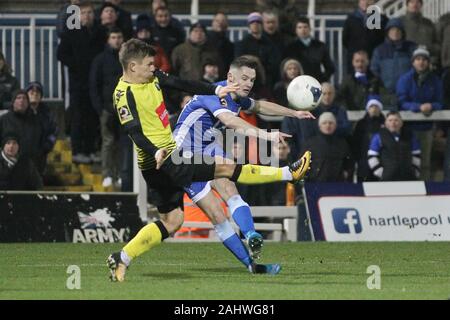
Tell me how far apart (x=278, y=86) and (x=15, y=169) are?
14.1 feet

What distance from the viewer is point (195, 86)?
1337 centimetres

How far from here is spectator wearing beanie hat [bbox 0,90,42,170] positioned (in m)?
21.8

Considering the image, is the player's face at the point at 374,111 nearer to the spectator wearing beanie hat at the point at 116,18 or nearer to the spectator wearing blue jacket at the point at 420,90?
the spectator wearing blue jacket at the point at 420,90

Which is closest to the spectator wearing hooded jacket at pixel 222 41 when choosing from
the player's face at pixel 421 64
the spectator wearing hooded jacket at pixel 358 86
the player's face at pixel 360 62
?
the spectator wearing hooded jacket at pixel 358 86

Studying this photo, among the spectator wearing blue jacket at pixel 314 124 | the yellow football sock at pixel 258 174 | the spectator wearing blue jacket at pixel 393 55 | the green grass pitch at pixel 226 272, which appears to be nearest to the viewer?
the green grass pitch at pixel 226 272

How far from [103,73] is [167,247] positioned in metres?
3.93

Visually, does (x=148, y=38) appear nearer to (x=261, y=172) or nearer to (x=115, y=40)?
(x=115, y=40)

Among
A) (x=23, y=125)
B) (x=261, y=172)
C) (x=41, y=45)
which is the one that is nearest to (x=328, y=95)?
(x=23, y=125)

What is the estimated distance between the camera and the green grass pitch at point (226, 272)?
11891 millimetres

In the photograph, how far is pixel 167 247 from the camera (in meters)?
19.5

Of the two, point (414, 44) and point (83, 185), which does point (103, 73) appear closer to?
point (83, 185)

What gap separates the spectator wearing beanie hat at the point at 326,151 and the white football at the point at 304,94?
6341 millimetres

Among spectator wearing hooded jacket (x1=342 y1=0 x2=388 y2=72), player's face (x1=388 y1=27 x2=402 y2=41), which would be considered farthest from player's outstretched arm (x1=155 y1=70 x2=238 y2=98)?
spectator wearing hooded jacket (x1=342 y1=0 x2=388 y2=72)

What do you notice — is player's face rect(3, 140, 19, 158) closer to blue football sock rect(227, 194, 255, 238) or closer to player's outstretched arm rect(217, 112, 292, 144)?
blue football sock rect(227, 194, 255, 238)
